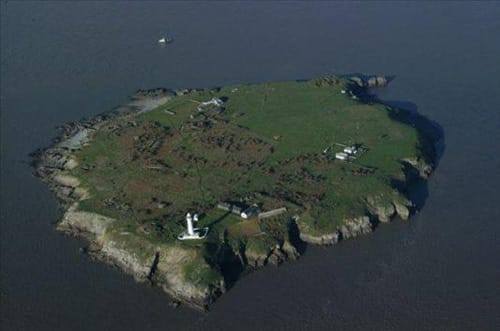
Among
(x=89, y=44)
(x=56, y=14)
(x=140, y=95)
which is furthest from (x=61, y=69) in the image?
(x=56, y=14)

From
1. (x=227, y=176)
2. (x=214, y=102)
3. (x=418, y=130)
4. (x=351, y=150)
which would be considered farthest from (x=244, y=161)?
(x=418, y=130)

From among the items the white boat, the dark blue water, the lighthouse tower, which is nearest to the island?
the lighthouse tower

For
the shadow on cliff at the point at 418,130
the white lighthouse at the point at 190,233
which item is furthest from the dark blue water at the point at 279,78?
the white lighthouse at the point at 190,233

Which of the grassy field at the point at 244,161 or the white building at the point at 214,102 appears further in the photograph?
the white building at the point at 214,102

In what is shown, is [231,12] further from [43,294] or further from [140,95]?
[43,294]

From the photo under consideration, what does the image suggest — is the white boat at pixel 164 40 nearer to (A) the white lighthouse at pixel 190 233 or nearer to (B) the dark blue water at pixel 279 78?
(B) the dark blue water at pixel 279 78

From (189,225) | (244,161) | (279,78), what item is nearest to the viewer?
(189,225)

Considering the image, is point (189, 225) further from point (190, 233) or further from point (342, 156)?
point (342, 156)
